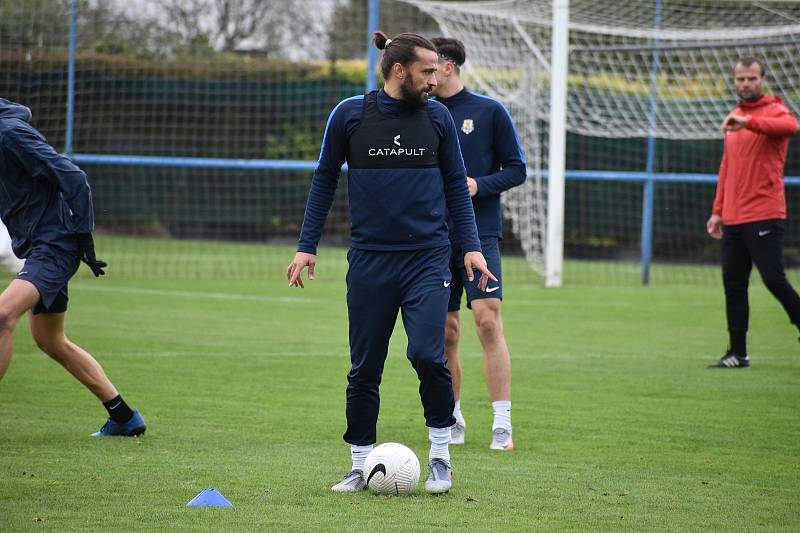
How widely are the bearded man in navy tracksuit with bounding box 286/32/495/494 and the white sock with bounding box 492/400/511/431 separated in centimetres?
103

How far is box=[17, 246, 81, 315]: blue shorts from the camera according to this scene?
20.3 feet

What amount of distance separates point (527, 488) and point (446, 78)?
8.30 feet

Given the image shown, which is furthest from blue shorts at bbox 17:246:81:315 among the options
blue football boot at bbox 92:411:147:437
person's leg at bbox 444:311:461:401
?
person's leg at bbox 444:311:461:401

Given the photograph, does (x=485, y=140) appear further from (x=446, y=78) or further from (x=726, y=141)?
(x=726, y=141)

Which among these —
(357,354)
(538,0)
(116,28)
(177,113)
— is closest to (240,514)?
(357,354)

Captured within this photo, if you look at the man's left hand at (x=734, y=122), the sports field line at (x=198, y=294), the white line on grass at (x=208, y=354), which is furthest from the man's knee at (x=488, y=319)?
the sports field line at (x=198, y=294)

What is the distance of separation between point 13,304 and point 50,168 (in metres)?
0.73

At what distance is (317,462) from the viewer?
6.07 metres

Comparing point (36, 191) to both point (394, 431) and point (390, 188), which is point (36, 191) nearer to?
point (390, 188)

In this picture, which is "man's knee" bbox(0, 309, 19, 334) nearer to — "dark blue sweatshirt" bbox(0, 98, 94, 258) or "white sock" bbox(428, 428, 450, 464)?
"dark blue sweatshirt" bbox(0, 98, 94, 258)

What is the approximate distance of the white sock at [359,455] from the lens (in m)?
5.58

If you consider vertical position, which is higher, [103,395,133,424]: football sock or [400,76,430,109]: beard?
[400,76,430,109]: beard

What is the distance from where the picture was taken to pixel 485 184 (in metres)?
6.71

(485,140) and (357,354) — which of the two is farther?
(485,140)
